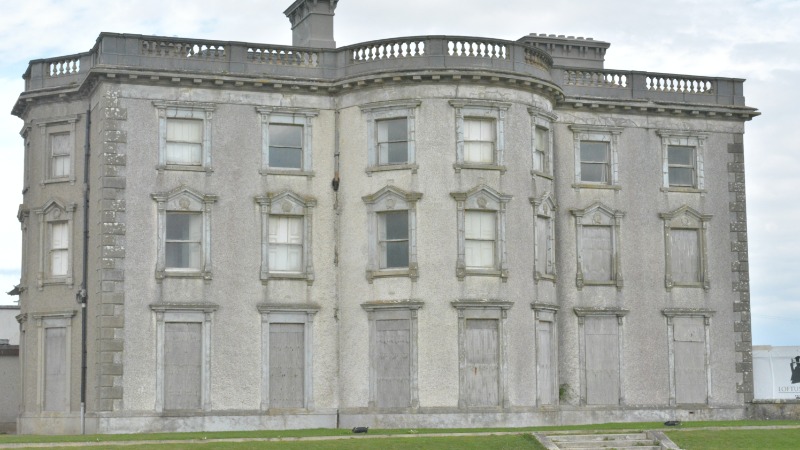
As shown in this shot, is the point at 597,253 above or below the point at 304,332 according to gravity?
above

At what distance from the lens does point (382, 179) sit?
42.3 meters

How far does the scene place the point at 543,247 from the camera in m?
43.6

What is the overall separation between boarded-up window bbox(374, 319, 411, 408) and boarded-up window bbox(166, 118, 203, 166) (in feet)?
24.4

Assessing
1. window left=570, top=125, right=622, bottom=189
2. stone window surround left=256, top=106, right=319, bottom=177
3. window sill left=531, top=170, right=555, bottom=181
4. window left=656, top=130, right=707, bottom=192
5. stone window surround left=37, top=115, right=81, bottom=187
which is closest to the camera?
stone window surround left=256, top=106, right=319, bottom=177

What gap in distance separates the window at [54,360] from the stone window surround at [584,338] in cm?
1561

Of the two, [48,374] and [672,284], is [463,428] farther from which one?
[48,374]

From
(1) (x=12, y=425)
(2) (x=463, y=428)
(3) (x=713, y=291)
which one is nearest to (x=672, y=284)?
(3) (x=713, y=291)

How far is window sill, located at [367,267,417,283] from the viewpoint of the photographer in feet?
136

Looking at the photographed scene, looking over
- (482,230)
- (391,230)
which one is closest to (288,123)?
(391,230)

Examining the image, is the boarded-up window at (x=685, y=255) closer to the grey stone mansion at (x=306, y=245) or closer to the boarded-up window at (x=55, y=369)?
the grey stone mansion at (x=306, y=245)

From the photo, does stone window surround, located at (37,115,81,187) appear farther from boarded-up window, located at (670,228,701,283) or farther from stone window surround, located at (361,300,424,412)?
boarded-up window, located at (670,228,701,283)

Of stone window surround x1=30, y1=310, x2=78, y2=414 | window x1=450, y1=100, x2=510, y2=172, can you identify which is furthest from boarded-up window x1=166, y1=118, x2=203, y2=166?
window x1=450, y1=100, x2=510, y2=172

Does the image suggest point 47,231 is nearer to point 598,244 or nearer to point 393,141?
point 393,141

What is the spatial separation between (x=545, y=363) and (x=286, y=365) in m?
7.80
